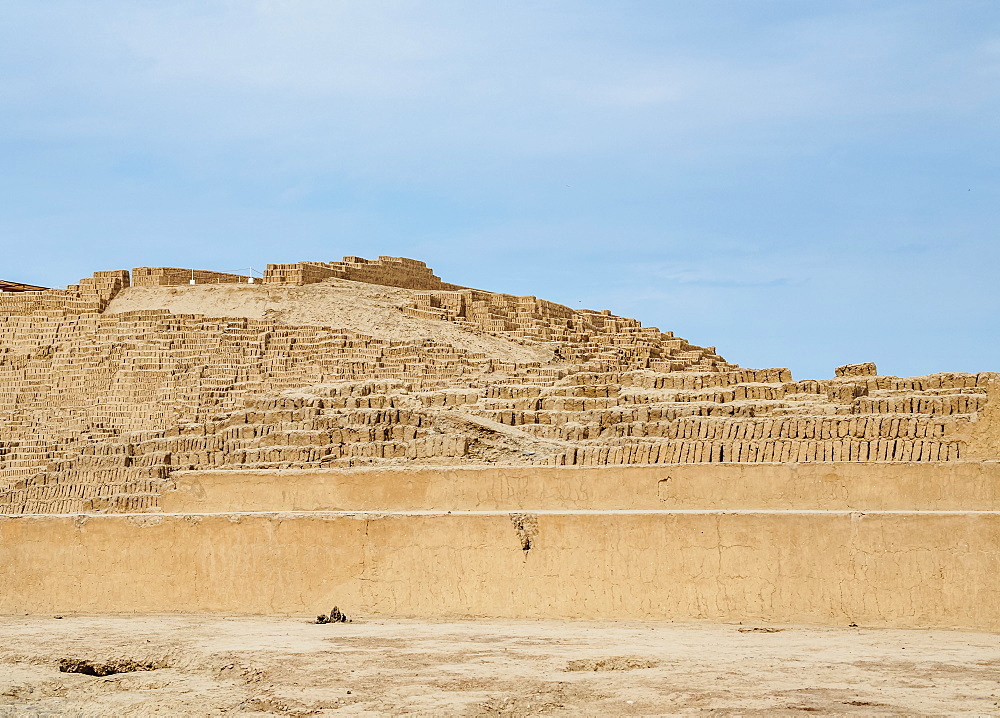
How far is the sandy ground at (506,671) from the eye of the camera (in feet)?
17.8

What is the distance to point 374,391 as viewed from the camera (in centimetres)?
1788

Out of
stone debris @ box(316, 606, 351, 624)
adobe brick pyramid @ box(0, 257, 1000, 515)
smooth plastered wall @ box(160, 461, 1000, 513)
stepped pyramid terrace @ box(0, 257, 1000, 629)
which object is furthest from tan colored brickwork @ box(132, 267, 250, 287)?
stone debris @ box(316, 606, 351, 624)

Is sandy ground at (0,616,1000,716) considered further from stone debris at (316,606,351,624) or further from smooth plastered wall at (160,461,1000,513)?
smooth plastered wall at (160,461,1000,513)

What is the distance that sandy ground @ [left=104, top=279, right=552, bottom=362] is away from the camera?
28.0m

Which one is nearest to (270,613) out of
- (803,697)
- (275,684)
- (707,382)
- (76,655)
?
(76,655)

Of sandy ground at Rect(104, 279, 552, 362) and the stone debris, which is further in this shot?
sandy ground at Rect(104, 279, 552, 362)

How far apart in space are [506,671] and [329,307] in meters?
23.8

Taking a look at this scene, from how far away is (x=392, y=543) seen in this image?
8766mm

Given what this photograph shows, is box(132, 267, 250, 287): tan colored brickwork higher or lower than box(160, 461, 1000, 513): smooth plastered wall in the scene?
higher

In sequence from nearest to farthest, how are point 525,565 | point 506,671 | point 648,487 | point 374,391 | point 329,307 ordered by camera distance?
point 506,671, point 525,565, point 648,487, point 374,391, point 329,307

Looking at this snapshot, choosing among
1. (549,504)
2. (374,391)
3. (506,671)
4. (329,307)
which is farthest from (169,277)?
(506,671)

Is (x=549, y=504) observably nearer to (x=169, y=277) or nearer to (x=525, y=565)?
(x=525, y=565)

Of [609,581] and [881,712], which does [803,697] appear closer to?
[881,712]

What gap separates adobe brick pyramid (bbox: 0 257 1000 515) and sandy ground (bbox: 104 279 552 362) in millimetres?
66
